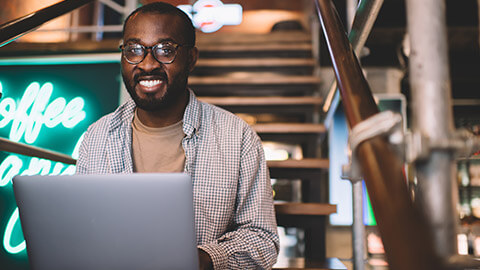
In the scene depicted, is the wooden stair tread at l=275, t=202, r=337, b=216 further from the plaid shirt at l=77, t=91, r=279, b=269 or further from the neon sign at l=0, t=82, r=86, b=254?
the neon sign at l=0, t=82, r=86, b=254

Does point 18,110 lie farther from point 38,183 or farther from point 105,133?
point 38,183

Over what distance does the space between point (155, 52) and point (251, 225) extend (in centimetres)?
71

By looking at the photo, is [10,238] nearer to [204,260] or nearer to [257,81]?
[204,260]

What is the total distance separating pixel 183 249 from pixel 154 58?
82 cm

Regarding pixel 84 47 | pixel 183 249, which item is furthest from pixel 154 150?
pixel 84 47

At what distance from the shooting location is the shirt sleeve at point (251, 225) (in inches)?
47.8

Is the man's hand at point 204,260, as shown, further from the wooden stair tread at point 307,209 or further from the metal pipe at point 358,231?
the wooden stair tread at point 307,209

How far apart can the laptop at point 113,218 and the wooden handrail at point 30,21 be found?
59cm

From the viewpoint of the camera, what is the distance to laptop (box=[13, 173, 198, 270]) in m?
0.81

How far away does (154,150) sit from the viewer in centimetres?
152

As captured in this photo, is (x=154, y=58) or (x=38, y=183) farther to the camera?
(x=154, y=58)

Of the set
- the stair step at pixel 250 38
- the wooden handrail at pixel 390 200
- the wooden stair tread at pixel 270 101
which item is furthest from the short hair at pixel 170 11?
the stair step at pixel 250 38

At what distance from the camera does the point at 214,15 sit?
6574mm

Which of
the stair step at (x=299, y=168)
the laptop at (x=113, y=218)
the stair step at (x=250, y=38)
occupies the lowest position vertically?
the laptop at (x=113, y=218)
